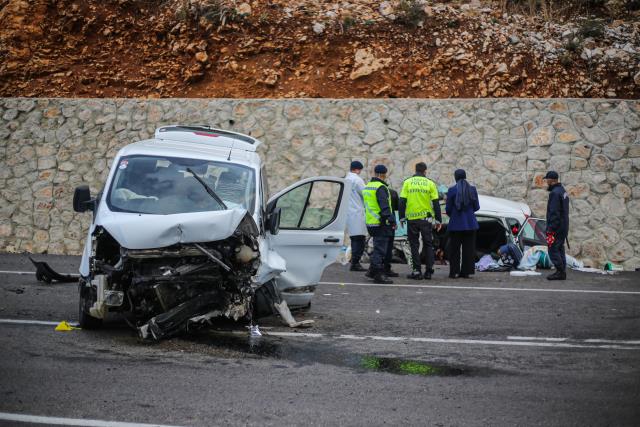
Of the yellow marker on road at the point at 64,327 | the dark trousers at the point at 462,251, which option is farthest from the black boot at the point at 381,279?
the yellow marker on road at the point at 64,327

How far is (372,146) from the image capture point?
1930cm

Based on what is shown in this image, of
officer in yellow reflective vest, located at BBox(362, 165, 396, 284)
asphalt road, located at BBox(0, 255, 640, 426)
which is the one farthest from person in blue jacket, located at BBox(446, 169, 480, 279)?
asphalt road, located at BBox(0, 255, 640, 426)

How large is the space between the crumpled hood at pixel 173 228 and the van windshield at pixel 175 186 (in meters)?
0.74

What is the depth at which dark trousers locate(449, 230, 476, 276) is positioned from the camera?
1541 cm

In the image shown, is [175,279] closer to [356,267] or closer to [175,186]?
[175,186]

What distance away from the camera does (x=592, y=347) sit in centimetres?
859

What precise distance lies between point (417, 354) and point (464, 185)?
7.93 meters

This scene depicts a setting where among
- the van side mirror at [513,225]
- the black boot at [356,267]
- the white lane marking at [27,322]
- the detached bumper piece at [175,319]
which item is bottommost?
the black boot at [356,267]

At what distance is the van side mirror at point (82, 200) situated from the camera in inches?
376

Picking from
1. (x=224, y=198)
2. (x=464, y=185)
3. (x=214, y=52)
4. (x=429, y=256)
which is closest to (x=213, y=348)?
(x=224, y=198)

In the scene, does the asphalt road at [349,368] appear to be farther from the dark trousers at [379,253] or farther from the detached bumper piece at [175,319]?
the dark trousers at [379,253]

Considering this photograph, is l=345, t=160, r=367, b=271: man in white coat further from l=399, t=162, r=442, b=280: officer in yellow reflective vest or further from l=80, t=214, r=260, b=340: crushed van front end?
l=80, t=214, r=260, b=340: crushed van front end

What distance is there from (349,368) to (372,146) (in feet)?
40.0

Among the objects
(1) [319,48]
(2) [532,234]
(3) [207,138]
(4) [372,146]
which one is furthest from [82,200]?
(1) [319,48]
